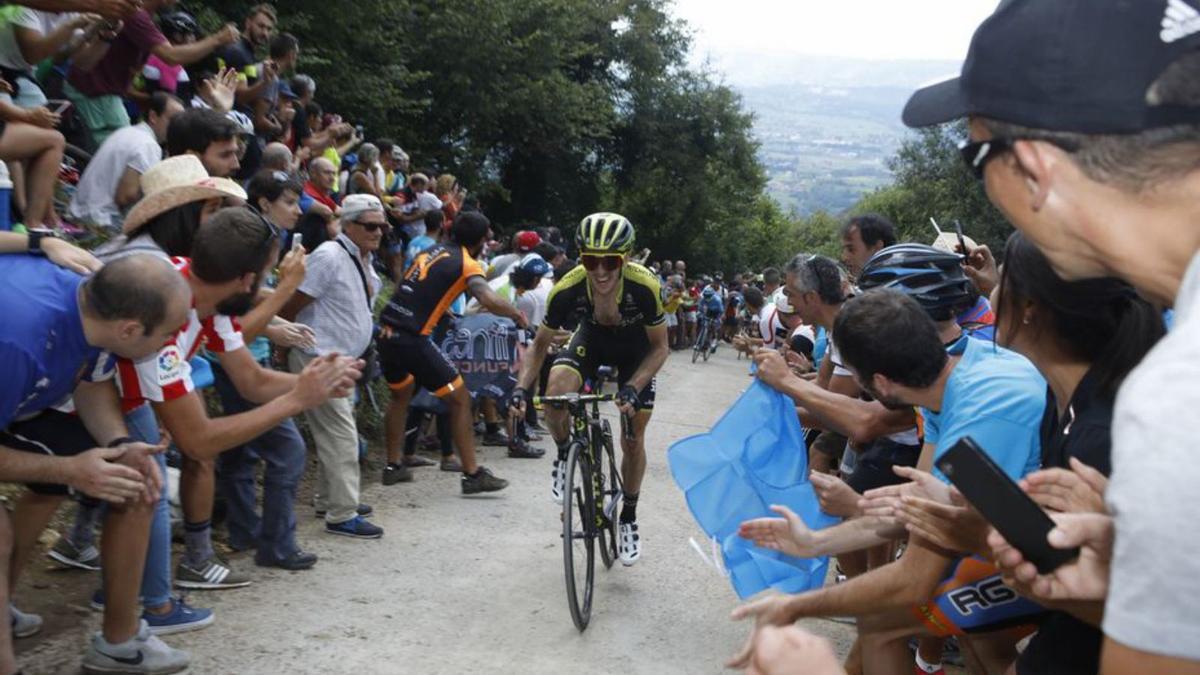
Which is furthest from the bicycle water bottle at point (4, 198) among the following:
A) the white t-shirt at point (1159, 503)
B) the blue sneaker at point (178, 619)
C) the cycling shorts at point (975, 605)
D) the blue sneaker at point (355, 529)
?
the white t-shirt at point (1159, 503)

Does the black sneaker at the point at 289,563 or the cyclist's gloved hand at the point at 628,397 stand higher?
the cyclist's gloved hand at the point at 628,397

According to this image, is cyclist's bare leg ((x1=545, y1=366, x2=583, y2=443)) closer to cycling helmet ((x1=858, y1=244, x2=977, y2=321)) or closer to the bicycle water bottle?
cycling helmet ((x1=858, y1=244, x2=977, y2=321))

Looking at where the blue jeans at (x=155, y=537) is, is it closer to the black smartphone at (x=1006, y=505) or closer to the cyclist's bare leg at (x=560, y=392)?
the cyclist's bare leg at (x=560, y=392)

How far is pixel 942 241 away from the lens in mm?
7883

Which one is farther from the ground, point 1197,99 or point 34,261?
point 1197,99

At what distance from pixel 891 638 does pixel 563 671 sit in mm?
2018

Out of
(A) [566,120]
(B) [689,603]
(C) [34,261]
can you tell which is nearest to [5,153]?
(C) [34,261]

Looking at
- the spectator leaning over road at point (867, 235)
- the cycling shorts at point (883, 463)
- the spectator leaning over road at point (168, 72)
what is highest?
the spectator leaning over road at point (168, 72)

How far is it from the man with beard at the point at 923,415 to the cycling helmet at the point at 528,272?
7224mm

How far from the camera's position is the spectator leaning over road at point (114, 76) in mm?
7738

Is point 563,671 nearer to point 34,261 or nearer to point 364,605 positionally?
point 364,605

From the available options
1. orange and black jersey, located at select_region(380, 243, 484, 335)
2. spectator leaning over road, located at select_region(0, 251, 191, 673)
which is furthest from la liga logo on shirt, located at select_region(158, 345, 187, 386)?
orange and black jersey, located at select_region(380, 243, 484, 335)

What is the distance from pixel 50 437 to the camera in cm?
405

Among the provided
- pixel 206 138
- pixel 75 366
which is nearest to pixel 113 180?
pixel 206 138
